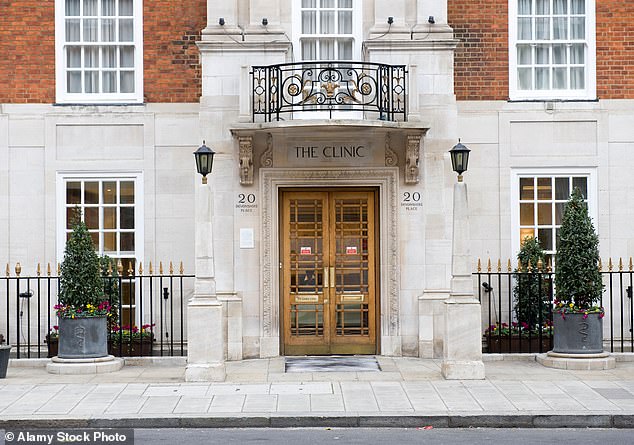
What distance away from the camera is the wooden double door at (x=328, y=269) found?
1609 centimetres

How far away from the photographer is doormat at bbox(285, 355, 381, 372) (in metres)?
14.7

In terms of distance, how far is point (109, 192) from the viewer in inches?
680

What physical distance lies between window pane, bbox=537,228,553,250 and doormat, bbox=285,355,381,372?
12.7 ft

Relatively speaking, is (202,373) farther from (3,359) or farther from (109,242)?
(109,242)

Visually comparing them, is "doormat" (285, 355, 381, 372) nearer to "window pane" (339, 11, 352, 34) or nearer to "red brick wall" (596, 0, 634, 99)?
"window pane" (339, 11, 352, 34)

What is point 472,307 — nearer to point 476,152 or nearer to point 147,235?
point 476,152

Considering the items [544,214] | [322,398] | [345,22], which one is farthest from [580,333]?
[345,22]

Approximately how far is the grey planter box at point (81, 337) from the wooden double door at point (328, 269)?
3124mm

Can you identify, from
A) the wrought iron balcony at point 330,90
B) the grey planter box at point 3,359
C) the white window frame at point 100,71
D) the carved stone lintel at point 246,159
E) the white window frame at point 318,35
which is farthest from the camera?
the white window frame at point 100,71

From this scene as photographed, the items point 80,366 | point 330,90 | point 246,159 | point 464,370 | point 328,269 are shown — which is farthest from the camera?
point 328,269

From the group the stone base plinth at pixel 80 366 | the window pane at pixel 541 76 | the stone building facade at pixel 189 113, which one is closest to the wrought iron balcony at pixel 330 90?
the stone building facade at pixel 189 113

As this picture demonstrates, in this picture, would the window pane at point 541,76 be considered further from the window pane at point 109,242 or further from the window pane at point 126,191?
the window pane at point 109,242

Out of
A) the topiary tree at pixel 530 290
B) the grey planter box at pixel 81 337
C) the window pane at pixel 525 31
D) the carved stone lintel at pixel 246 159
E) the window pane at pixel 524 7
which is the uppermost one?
the window pane at pixel 524 7

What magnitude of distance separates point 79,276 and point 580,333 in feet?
24.7
